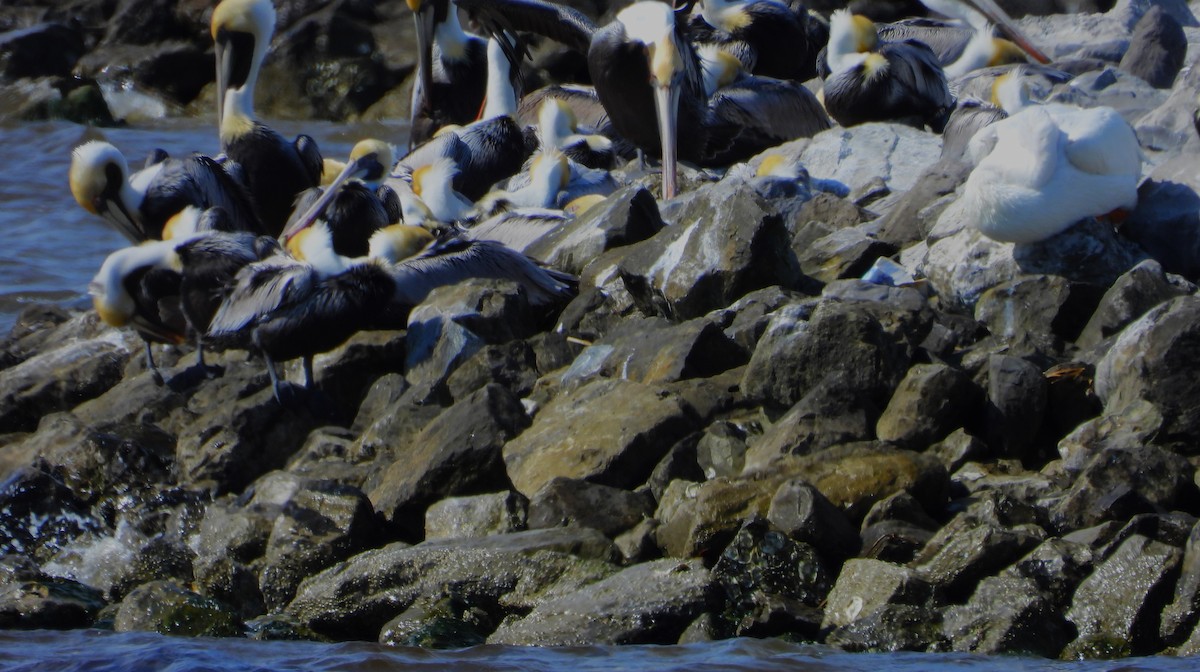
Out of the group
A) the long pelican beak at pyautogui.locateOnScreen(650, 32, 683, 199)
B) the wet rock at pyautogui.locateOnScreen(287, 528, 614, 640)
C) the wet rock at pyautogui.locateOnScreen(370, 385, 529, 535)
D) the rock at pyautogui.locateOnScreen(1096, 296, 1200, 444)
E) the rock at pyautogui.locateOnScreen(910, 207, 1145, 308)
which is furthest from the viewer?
the long pelican beak at pyautogui.locateOnScreen(650, 32, 683, 199)

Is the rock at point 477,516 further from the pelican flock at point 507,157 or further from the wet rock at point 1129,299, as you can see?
the wet rock at point 1129,299

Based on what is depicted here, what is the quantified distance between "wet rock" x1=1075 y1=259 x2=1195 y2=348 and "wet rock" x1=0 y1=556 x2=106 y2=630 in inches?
124

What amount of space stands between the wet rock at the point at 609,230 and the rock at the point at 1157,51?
4.89 metres

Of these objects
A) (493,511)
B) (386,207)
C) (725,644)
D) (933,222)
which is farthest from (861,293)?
(386,207)

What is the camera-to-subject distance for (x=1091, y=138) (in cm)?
564

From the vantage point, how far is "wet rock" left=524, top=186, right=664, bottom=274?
22.4 feet

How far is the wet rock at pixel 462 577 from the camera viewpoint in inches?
169

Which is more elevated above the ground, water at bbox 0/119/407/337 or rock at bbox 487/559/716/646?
rock at bbox 487/559/716/646

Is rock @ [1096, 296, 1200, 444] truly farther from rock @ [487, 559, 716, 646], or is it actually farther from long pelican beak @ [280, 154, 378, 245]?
long pelican beak @ [280, 154, 378, 245]

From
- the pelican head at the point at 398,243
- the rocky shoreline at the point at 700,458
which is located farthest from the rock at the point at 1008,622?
the pelican head at the point at 398,243

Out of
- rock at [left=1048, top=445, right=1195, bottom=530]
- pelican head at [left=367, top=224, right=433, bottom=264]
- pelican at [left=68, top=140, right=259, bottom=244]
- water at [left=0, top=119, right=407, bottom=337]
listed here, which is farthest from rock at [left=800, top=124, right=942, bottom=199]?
water at [left=0, top=119, right=407, bottom=337]

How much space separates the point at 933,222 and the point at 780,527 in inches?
97.5

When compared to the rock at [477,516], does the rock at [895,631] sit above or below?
above

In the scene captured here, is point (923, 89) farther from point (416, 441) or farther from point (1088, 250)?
point (416, 441)
